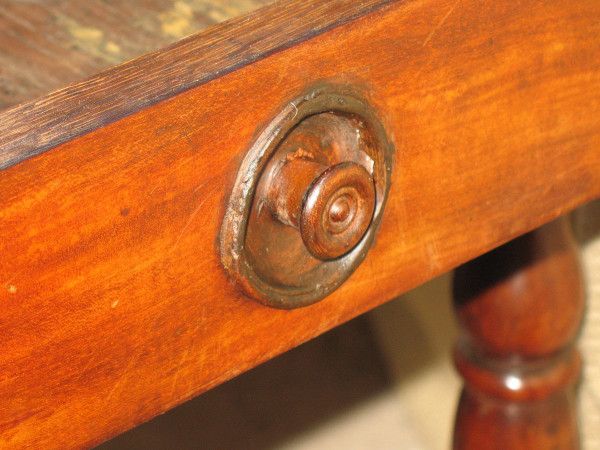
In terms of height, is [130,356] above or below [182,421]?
below

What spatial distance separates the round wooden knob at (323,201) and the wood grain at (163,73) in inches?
2.0

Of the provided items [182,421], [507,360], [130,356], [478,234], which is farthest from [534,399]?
[182,421]

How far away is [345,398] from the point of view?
111 cm

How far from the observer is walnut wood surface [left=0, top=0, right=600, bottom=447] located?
27cm

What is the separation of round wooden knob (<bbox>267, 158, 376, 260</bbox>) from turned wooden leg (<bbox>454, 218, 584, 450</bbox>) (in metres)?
0.28

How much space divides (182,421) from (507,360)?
1.85 ft

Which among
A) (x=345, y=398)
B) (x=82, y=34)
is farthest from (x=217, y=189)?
(x=345, y=398)

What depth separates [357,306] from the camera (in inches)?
14.8

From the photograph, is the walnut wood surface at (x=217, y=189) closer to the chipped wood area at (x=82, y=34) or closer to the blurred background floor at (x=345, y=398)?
the chipped wood area at (x=82, y=34)

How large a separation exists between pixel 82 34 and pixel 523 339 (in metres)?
Answer: 0.37

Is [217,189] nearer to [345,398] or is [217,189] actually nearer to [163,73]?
[163,73]

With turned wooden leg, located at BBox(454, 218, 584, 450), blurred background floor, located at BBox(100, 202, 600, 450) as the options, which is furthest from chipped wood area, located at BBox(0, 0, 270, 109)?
blurred background floor, located at BBox(100, 202, 600, 450)

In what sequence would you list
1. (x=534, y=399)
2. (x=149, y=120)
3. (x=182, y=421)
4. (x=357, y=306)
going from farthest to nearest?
(x=182, y=421)
(x=534, y=399)
(x=357, y=306)
(x=149, y=120)

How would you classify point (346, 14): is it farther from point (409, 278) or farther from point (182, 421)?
point (182, 421)
